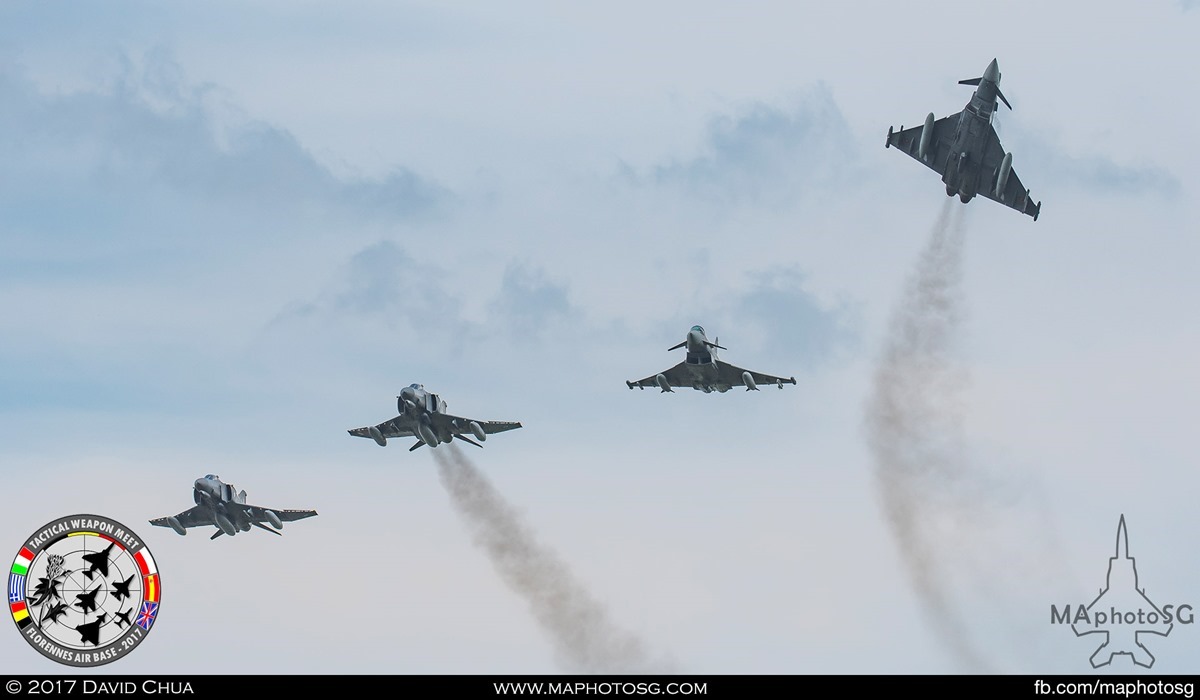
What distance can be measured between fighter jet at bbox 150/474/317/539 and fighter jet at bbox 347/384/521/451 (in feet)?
46.4

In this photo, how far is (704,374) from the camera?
149 m

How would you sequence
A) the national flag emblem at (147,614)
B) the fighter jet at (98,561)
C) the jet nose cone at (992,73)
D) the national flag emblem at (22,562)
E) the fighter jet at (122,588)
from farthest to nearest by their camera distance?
the jet nose cone at (992,73), the national flag emblem at (147,614), the fighter jet at (122,588), the fighter jet at (98,561), the national flag emblem at (22,562)

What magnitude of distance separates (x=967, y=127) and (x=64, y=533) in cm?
6761

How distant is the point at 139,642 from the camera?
113 m

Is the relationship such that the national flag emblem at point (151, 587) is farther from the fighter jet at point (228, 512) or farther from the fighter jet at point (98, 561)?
the fighter jet at point (228, 512)

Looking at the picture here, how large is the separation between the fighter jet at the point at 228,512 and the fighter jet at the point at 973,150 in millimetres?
55365

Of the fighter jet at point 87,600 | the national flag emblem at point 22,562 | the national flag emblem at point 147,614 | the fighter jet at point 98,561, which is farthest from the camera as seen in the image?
the national flag emblem at point 147,614

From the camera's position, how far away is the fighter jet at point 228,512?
15562cm

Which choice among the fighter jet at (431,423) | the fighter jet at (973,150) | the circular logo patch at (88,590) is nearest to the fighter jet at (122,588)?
the circular logo patch at (88,590)

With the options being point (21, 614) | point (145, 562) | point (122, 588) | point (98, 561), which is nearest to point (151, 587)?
point (145, 562)

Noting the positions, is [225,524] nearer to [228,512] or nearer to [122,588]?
[228,512]
